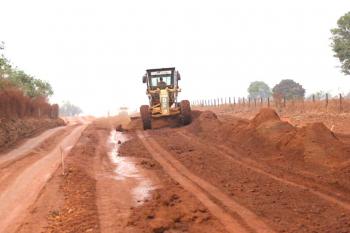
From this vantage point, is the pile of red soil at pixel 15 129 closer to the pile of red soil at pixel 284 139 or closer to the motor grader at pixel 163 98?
the motor grader at pixel 163 98

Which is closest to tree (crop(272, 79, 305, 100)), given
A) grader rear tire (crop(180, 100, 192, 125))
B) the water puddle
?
grader rear tire (crop(180, 100, 192, 125))

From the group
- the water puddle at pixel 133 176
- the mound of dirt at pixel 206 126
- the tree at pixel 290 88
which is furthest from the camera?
the tree at pixel 290 88

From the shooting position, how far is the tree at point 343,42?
171 feet

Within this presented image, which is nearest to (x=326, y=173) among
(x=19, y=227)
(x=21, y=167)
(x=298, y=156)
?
(x=298, y=156)

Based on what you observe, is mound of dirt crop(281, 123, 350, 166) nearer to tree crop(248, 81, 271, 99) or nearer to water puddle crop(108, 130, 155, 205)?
water puddle crop(108, 130, 155, 205)

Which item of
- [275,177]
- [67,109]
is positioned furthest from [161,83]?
[67,109]

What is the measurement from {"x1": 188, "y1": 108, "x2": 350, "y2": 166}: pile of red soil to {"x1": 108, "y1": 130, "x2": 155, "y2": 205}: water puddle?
4608 mm

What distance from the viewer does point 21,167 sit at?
59.6ft

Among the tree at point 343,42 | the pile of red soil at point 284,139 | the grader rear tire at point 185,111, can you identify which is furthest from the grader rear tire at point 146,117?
the tree at point 343,42

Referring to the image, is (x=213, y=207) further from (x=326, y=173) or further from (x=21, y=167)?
(x=21, y=167)

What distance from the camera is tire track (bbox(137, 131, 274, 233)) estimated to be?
28.7 ft

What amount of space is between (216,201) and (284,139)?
24.8 ft

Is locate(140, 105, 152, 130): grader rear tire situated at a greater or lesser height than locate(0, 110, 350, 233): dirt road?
greater

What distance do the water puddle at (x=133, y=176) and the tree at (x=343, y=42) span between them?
37244 millimetres
